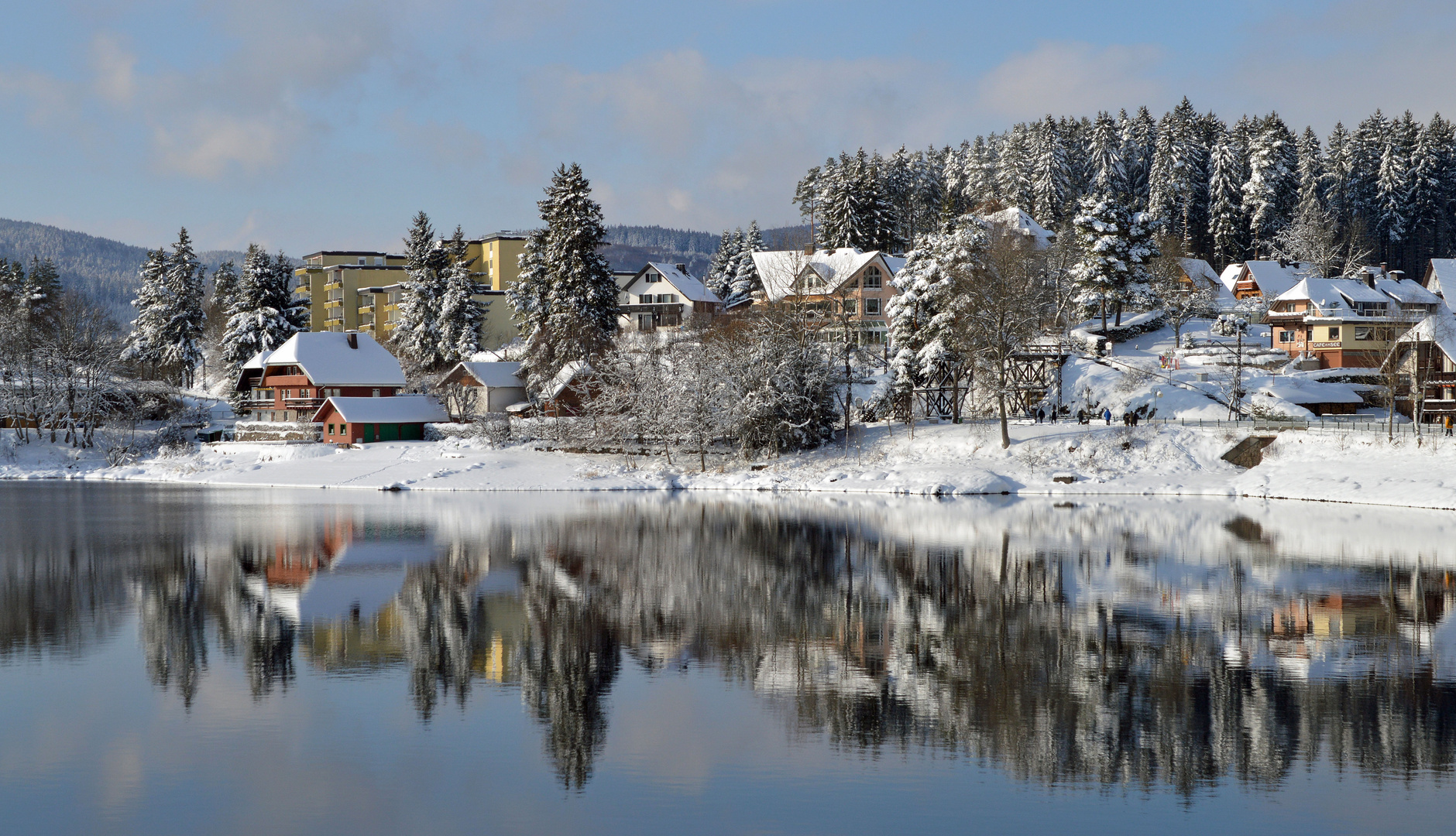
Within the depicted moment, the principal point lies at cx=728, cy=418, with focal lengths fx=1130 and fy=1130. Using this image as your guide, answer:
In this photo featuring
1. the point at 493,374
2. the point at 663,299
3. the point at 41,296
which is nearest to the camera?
the point at 493,374

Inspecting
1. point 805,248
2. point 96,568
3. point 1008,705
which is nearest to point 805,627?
point 1008,705

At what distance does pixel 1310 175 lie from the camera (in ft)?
373

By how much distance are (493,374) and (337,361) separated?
1223 cm

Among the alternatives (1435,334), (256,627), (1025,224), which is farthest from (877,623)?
(1025,224)

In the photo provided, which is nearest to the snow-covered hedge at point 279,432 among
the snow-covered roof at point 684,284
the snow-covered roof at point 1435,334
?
the snow-covered roof at point 684,284

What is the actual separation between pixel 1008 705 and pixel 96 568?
85.1 feet

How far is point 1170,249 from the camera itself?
91.3 m

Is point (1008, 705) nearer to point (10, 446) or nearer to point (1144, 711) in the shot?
point (1144, 711)

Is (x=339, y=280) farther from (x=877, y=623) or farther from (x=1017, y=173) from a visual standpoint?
(x=877, y=623)

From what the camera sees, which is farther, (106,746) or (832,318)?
(832,318)

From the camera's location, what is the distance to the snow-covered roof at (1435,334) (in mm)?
60062

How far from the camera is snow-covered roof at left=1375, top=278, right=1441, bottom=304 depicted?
77250 millimetres

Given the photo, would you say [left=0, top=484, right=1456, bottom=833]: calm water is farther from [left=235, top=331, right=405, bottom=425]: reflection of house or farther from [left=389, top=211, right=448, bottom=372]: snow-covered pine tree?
[left=389, top=211, right=448, bottom=372]: snow-covered pine tree

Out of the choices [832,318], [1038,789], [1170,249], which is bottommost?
[1038,789]
